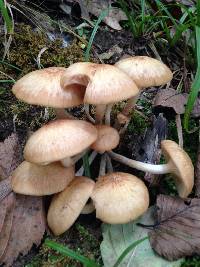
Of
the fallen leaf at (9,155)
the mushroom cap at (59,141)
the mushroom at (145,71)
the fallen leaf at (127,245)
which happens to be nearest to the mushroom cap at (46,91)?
the mushroom cap at (59,141)

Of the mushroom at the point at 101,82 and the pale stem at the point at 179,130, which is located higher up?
the mushroom at the point at 101,82

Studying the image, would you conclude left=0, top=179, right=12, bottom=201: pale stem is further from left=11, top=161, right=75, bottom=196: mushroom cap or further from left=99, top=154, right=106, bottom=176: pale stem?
left=99, top=154, right=106, bottom=176: pale stem

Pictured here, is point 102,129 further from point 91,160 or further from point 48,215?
point 48,215

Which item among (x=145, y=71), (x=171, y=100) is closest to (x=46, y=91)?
(x=145, y=71)

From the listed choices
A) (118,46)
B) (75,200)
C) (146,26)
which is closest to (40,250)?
(75,200)

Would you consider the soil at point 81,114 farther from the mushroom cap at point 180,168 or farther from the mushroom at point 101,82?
the mushroom at point 101,82

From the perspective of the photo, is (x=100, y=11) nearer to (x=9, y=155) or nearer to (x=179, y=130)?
(x=179, y=130)

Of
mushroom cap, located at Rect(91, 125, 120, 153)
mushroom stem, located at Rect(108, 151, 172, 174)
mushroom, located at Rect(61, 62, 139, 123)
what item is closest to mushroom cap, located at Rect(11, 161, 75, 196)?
mushroom cap, located at Rect(91, 125, 120, 153)

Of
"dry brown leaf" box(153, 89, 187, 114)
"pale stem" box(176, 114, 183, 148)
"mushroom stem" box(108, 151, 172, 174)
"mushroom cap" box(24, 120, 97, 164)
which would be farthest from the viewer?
"dry brown leaf" box(153, 89, 187, 114)
